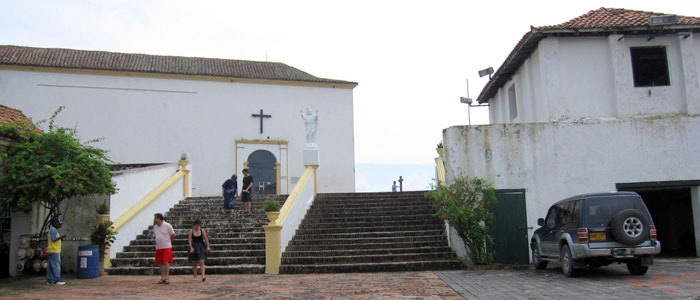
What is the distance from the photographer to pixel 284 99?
26172mm

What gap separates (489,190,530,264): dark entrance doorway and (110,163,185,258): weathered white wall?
932 cm

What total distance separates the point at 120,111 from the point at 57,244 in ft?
45.4

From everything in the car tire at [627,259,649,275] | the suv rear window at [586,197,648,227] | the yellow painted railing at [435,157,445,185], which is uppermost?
the yellow painted railing at [435,157,445,185]

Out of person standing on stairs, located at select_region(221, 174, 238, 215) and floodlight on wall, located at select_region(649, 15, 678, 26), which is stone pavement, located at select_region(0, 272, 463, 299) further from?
floodlight on wall, located at select_region(649, 15, 678, 26)

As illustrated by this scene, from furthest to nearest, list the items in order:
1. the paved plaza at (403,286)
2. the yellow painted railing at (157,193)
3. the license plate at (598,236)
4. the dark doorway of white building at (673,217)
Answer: the dark doorway of white building at (673,217), the yellow painted railing at (157,193), the license plate at (598,236), the paved plaza at (403,286)

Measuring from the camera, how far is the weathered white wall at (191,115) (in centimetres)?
2338

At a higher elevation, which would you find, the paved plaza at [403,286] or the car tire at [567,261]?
the car tire at [567,261]

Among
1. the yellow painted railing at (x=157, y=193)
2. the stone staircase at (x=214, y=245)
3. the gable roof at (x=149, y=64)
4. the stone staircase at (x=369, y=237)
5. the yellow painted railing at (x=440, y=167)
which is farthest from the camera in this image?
the gable roof at (x=149, y=64)

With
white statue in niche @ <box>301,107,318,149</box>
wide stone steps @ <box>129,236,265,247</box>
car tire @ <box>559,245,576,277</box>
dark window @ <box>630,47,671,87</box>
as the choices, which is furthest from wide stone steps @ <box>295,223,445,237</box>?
dark window @ <box>630,47,671,87</box>

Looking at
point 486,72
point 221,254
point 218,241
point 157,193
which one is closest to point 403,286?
point 221,254

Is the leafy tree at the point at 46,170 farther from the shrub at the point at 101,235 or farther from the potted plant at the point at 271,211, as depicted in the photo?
the potted plant at the point at 271,211

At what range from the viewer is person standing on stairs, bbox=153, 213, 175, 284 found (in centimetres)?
1116

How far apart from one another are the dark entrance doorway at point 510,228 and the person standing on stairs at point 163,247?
7.55 metres

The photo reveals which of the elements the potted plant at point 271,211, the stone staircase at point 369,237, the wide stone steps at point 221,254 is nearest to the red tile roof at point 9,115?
the wide stone steps at point 221,254
